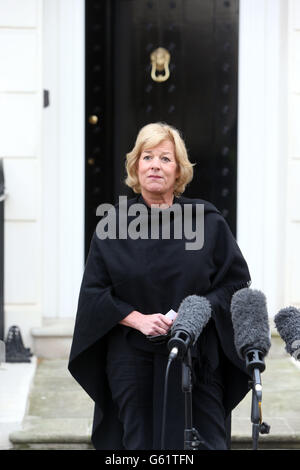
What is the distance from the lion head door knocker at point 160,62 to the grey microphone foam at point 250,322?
382 centimetres

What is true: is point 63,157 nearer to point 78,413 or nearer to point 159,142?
point 78,413

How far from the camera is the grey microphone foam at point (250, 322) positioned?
2775 millimetres

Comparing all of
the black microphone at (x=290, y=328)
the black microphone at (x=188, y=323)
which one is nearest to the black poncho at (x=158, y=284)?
Result: the black microphone at (x=188, y=323)

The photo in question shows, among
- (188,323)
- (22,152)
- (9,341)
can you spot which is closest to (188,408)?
(188,323)

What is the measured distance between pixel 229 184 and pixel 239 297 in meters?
3.74

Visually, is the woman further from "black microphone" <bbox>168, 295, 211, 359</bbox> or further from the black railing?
the black railing

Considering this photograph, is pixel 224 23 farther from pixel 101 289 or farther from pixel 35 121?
pixel 101 289

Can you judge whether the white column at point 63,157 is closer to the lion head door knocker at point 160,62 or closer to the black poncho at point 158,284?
the lion head door knocker at point 160,62

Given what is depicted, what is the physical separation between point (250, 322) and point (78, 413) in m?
2.39

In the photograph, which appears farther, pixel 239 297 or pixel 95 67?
pixel 95 67

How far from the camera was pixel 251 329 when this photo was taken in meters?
2.80

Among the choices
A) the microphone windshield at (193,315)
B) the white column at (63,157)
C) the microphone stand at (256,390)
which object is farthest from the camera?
the white column at (63,157)
